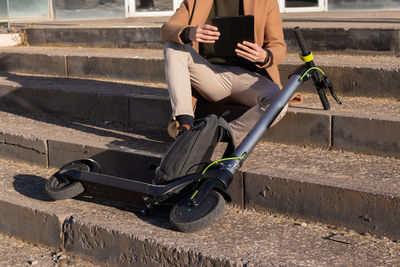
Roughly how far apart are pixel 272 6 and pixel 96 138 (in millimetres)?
1508

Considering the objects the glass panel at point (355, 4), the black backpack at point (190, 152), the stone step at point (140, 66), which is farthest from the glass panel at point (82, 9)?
the black backpack at point (190, 152)

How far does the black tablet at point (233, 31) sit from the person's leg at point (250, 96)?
0.33m

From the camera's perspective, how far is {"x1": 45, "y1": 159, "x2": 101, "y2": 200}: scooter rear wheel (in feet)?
12.0

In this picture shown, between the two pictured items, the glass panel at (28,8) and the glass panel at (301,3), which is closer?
the glass panel at (28,8)

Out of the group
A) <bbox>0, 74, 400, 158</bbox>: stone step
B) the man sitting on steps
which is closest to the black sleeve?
the man sitting on steps

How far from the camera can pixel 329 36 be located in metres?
5.23

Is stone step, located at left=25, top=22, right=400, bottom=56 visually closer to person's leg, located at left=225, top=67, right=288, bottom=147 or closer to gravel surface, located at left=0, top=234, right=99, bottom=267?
person's leg, located at left=225, top=67, right=288, bottom=147

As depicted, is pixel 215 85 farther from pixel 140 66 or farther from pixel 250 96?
pixel 140 66

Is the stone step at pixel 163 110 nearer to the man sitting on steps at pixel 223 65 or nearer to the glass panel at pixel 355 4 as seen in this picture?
the man sitting on steps at pixel 223 65

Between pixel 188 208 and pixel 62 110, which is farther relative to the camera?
pixel 62 110

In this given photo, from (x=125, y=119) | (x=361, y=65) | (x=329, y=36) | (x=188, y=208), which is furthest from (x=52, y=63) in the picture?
(x=188, y=208)

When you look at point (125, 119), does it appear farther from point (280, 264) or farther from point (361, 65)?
point (280, 264)

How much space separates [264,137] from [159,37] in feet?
7.90

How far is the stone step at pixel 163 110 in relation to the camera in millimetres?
3783
